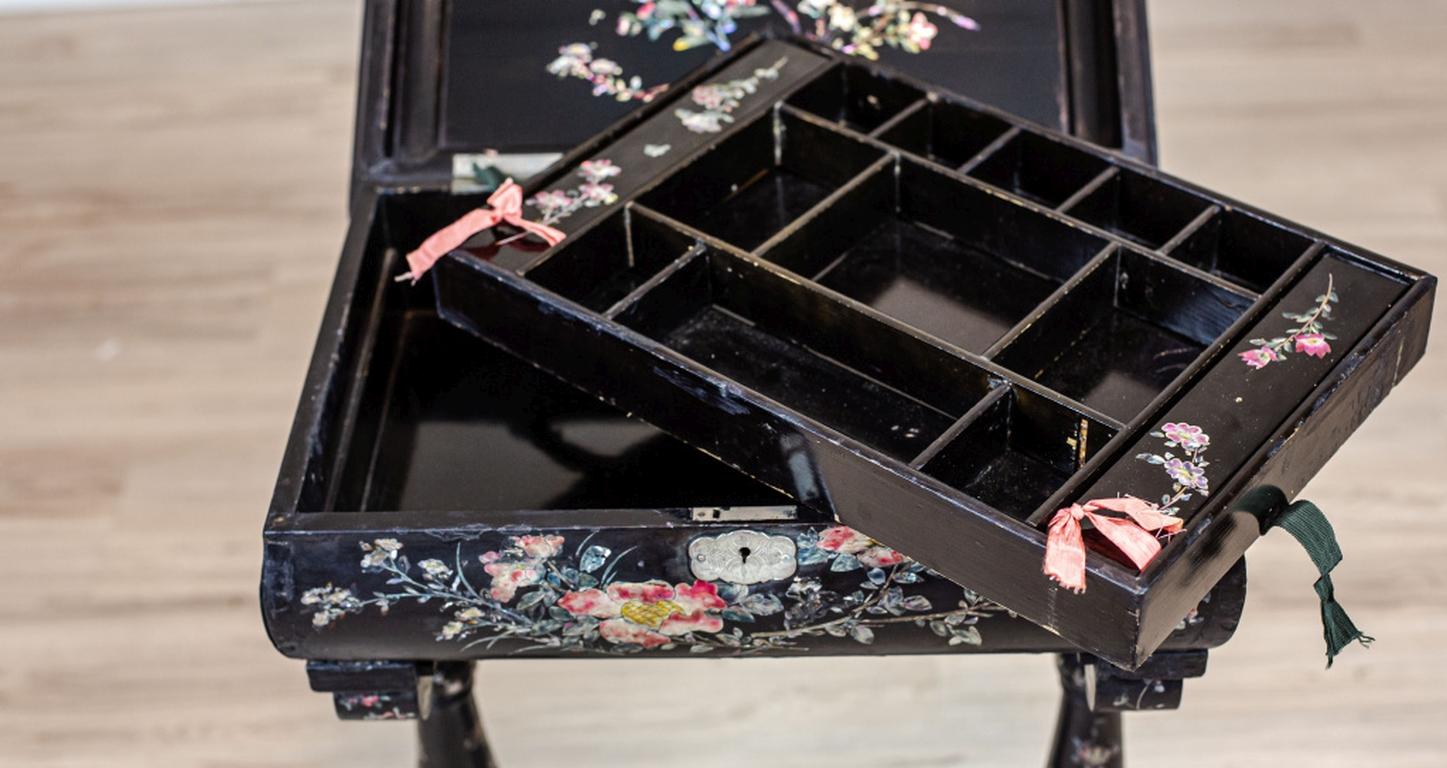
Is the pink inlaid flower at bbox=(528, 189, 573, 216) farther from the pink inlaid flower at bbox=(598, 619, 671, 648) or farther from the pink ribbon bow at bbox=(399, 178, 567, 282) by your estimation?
the pink inlaid flower at bbox=(598, 619, 671, 648)

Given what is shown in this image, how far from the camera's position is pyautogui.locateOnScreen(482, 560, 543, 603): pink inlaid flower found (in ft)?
5.07

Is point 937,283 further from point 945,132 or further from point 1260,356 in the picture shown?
point 1260,356

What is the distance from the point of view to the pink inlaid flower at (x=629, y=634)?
1.61 metres


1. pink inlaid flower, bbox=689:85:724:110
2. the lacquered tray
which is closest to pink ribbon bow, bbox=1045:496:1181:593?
the lacquered tray

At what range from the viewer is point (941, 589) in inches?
61.3

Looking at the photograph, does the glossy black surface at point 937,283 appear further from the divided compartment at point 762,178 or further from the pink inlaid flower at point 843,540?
the pink inlaid flower at point 843,540

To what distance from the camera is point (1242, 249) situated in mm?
1673

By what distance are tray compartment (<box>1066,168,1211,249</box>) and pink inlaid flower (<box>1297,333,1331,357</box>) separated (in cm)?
20

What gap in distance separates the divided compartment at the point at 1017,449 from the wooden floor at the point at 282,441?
0.84m

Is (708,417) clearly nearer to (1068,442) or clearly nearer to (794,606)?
(794,606)

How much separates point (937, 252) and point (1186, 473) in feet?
1.54

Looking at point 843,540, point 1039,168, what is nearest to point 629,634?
point 843,540

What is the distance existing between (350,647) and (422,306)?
0.48 meters

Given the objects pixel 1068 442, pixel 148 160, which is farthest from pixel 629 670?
pixel 148 160
